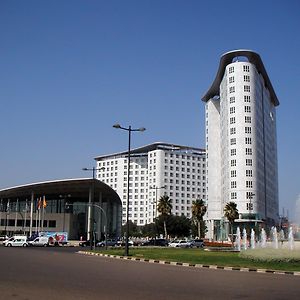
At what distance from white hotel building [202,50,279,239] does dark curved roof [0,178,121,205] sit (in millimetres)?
28784

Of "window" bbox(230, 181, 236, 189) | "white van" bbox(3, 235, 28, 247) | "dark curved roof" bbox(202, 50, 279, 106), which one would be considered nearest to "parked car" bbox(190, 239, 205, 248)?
"white van" bbox(3, 235, 28, 247)

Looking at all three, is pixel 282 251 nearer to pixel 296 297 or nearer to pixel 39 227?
pixel 296 297

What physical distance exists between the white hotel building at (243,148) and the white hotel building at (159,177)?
49.7m

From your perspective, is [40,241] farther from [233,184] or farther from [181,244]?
[233,184]

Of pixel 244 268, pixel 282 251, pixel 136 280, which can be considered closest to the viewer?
pixel 136 280

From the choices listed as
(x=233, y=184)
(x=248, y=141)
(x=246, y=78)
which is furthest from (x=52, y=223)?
(x=246, y=78)

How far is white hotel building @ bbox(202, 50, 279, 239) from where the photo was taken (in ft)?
346

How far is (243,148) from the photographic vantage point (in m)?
107

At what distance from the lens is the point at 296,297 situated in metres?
12.4

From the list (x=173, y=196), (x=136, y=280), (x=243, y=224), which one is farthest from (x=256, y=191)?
(x=136, y=280)

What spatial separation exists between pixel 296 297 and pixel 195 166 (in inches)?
6907

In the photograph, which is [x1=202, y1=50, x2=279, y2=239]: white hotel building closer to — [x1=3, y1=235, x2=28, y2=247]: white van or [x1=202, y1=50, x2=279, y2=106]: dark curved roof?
[x1=202, y1=50, x2=279, y2=106]: dark curved roof

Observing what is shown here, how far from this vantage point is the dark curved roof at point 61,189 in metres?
105

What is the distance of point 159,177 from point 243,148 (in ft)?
247
